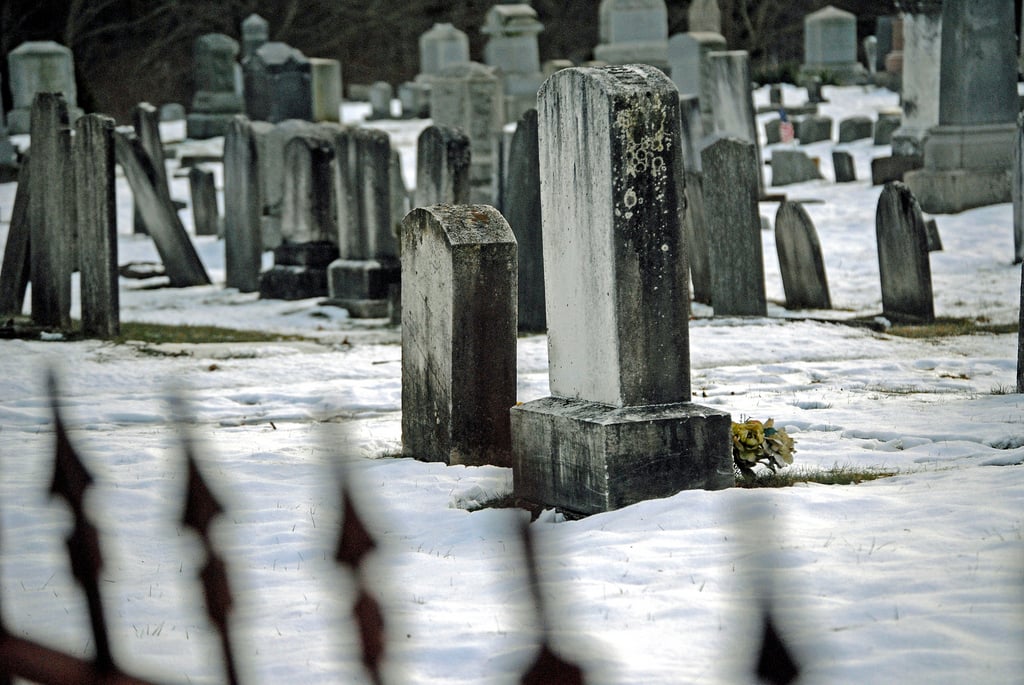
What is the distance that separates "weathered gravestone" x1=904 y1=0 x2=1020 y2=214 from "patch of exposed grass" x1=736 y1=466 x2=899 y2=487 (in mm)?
11188

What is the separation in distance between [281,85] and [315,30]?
2536 cm

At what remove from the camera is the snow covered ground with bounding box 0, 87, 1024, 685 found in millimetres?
3148

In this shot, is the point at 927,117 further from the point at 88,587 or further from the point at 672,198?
the point at 88,587

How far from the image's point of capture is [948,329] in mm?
9984

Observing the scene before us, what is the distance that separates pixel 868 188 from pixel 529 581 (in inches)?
714

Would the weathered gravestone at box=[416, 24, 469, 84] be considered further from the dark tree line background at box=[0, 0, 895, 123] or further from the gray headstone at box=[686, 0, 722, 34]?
the dark tree line background at box=[0, 0, 895, 123]

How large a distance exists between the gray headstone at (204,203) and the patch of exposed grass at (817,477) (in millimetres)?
14037

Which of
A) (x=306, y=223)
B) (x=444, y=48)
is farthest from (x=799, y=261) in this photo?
(x=444, y=48)

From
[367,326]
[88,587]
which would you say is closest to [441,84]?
[367,326]

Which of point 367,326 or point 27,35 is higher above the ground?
point 27,35

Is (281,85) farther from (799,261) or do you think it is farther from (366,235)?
(799,261)

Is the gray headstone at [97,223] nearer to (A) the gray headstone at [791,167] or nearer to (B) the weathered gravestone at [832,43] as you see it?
(A) the gray headstone at [791,167]

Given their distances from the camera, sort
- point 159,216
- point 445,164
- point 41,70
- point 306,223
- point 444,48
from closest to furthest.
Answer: point 445,164 < point 306,223 < point 159,216 < point 41,70 < point 444,48

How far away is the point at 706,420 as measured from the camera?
4902mm
